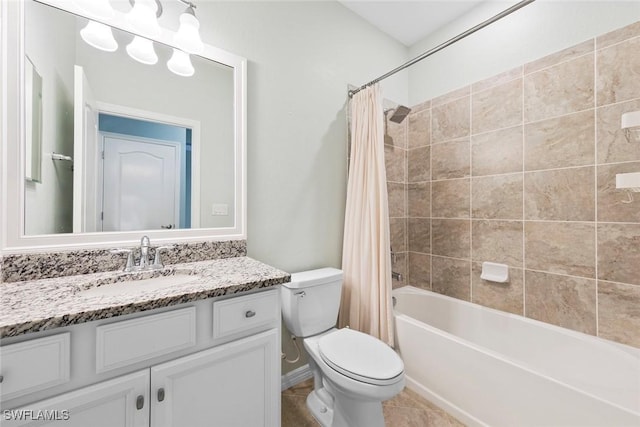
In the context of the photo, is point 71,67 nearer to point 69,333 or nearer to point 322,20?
point 69,333

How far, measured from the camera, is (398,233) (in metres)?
2.37

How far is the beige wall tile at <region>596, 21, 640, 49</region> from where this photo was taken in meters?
1.34

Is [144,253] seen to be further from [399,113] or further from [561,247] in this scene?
[561,247]

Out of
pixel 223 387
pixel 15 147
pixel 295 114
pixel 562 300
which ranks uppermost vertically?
pixel 295 114

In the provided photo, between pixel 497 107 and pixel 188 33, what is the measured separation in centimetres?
202

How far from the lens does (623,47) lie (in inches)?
54.0

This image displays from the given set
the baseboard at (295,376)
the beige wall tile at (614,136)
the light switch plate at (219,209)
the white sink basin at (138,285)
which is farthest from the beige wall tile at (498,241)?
the white sink basin at (138,285)

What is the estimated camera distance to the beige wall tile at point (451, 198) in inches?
79.7

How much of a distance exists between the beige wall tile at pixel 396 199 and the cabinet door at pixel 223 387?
158 centimetres

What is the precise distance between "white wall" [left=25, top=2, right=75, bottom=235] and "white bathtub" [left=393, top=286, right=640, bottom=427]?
74.9 inches

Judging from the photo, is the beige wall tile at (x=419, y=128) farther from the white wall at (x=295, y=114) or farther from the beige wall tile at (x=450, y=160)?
the white wall at (x=295, y=114)

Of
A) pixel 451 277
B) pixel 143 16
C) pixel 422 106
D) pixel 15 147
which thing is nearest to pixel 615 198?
pixel 451 277

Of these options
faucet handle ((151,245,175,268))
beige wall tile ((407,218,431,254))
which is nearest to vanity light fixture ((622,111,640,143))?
beige wall tile ((407,218,431,254))

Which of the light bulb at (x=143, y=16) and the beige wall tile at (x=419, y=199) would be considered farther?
the beige wall tile at (x=419, y=199)
